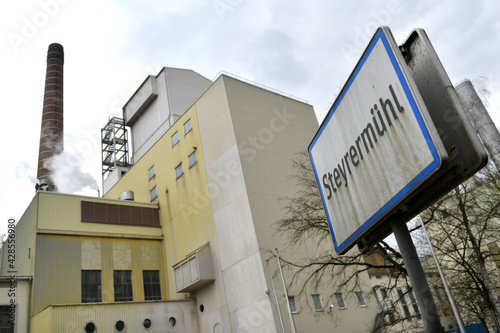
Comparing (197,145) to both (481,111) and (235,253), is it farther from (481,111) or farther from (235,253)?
(481,111)

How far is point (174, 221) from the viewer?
31625mm

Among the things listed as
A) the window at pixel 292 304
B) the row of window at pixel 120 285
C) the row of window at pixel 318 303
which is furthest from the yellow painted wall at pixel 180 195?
the row of window at pixel 318 303

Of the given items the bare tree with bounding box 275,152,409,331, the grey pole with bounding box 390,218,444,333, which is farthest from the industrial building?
the grey pole with bounding box 390,218,444,333

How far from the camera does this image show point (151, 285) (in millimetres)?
30312

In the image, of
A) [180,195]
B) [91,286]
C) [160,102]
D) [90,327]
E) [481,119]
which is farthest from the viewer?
[160,102]

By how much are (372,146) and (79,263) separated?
27.6 meters

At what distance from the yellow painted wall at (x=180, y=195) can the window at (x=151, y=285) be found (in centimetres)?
95

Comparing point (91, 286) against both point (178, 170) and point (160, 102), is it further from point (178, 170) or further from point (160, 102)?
point (160, 102)

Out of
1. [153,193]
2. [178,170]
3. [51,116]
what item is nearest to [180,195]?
[178,170]

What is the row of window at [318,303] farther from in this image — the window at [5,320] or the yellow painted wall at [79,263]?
the window at [5,320]

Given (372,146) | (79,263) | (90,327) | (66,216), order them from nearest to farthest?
(372,146) < (90,327) < (79,263) < (66,216)

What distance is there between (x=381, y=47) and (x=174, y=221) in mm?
28944

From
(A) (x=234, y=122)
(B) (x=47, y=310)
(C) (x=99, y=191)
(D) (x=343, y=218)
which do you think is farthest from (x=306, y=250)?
(C) (x=99, y=191)

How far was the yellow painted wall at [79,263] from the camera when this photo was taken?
2575cm
